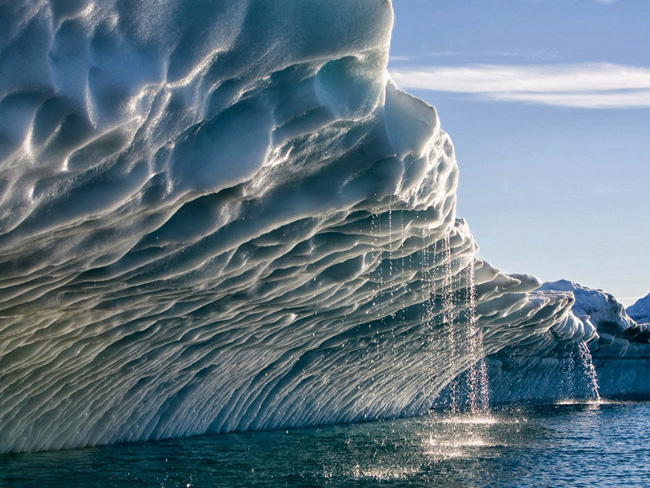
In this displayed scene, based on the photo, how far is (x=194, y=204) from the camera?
9.55 m

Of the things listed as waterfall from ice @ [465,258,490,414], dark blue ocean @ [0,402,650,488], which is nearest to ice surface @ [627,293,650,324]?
waterfall from ice @ [465,258,490,414]

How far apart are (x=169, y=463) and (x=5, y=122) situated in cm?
984

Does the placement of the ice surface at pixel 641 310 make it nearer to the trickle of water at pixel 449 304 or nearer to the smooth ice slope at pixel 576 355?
the smooth ice slope at pixel 576 355

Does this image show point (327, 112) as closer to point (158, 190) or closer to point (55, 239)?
point (158, 190)

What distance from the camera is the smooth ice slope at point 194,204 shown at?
21.9ft

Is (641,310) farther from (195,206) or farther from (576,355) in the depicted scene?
(195,206)

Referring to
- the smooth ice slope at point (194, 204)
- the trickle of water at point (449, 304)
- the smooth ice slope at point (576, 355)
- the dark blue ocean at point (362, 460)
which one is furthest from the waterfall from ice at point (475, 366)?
the dark blue ocean at point (362, 460)

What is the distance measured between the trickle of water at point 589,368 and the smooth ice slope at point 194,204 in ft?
61.1

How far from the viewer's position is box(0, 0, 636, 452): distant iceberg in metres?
6.68

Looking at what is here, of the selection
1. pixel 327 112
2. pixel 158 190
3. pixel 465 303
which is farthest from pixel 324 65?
pixel 465 303

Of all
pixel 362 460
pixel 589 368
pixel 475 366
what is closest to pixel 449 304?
pixel 362 460

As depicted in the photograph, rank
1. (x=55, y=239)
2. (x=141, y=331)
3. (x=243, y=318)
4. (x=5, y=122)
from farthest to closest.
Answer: (x=243, y=318) → (x=141, y=331) → (x=55, y=239) → (x=5, y=122)

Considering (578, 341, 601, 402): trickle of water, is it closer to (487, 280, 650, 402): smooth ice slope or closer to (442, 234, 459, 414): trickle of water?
(487, 280, 650, 402): smooth ice slope

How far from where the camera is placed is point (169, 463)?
14.7 m
